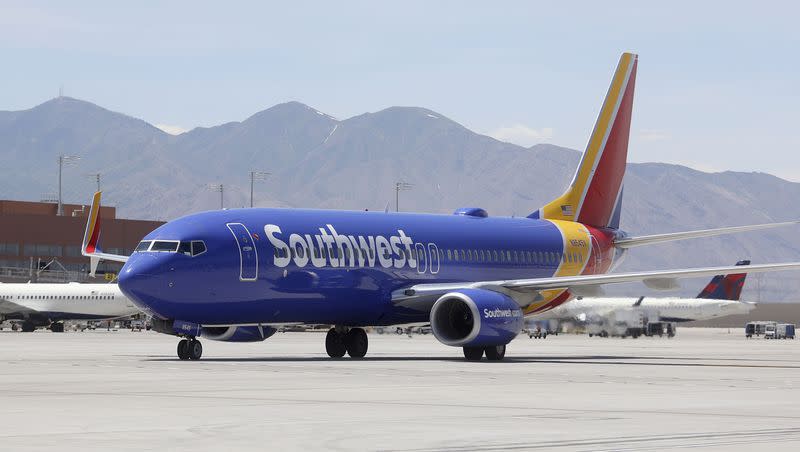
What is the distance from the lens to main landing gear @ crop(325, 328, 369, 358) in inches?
1564

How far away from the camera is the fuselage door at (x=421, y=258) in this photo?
40156 mm

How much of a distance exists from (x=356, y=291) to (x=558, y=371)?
345 inches

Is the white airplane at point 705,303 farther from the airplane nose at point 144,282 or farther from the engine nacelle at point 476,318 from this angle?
the airplane nose at point 144,282

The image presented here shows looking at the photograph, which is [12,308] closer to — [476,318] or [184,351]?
[184,351]

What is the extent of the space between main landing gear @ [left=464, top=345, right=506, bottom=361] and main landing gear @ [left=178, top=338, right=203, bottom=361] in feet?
25.5

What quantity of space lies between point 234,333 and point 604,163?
18.3 m

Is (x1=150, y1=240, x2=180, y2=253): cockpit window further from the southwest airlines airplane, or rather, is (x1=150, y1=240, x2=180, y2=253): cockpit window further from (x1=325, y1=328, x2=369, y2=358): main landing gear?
(x1=325, y1=328, x2=369, y2=358): main landing gear

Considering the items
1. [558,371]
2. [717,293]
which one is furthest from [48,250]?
[558,371]

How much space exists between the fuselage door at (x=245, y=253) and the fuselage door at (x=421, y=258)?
21.4ft

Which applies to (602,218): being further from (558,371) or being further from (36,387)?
(36,387)

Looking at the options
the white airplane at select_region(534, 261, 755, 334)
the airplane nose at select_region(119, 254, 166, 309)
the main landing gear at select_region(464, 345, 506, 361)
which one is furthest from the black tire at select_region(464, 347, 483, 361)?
the white airplane at select_region(534, 261, 755, 334)

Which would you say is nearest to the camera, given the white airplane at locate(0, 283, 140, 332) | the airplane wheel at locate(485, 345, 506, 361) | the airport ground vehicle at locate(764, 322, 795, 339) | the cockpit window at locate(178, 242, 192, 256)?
the cockpit window at locate(178, 242, 192, 256)

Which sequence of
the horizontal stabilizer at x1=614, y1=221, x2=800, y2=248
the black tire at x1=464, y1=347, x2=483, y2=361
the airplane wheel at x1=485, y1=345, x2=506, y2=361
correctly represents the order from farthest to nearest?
the horizontal stabilizer at x1=614, y1=221, x2=800, y2=248
the black tire at x1=464, y1=347, x2=483, y2=361
the airplane wheel at x1=485, y1=345, x2=506, y2=361

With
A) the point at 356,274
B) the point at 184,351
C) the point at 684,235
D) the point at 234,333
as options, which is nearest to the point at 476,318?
the point at 356,274
